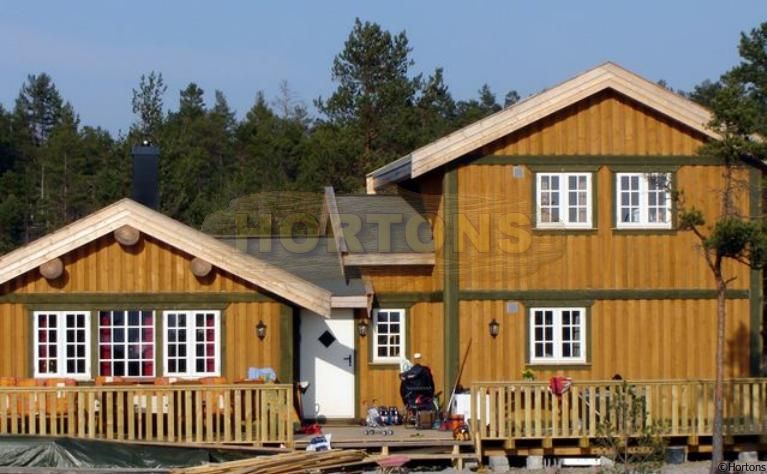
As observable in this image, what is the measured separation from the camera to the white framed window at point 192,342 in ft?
73.4

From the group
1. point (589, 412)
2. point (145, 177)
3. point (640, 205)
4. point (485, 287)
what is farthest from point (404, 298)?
point (145, 177)

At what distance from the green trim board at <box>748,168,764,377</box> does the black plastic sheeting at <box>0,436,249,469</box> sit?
352 inches

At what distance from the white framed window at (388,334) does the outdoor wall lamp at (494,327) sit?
1655 millimetres

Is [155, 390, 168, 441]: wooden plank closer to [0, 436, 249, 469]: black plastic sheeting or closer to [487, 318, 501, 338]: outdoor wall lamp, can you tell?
[0, 436, 249, 469]: black plastic sheeting

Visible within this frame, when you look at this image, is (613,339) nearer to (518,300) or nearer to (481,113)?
(518,300)

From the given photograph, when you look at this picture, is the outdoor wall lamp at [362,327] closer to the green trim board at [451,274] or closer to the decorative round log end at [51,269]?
the green trim board at [451,274]

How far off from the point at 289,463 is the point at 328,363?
5.41 meters

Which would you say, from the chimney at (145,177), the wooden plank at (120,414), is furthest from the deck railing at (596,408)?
the chimney at (145,177)

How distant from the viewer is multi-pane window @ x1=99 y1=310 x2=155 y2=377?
22297 millimetres

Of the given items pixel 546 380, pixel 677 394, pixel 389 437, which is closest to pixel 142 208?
pixel 389 437

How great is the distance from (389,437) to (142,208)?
4966 mm

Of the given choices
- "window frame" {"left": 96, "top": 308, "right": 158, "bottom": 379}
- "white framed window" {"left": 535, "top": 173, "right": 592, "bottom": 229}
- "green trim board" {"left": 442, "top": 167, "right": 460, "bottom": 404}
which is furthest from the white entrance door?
"white framed window" {"left": 535, "top": 173, "right": 592, "bottom": 229}

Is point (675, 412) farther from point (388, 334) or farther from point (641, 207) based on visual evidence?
point (388, 334)

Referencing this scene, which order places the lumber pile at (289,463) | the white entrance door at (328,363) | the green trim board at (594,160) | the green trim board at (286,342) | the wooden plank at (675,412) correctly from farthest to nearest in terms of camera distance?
the white entrance door at (328,363)
the green trim board at (594,160)
the green trim board at (286,342)
the wooden plank at (675,412)
the lumber pile at (289,463)
